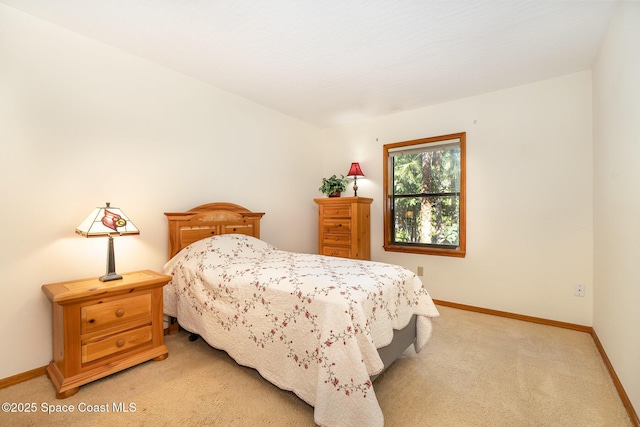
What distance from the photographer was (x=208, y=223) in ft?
9.61

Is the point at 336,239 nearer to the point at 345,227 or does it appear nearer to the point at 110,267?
the point at 345,227

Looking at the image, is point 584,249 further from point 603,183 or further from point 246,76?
point 246,76

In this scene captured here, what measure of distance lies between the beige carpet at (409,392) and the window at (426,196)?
1474mm

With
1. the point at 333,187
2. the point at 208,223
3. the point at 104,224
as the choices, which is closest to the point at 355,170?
the point at 333,187

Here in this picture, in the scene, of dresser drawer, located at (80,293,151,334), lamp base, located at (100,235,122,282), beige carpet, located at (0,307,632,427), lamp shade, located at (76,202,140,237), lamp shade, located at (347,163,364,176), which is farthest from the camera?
lamp shade, located at (347,163,364,176)

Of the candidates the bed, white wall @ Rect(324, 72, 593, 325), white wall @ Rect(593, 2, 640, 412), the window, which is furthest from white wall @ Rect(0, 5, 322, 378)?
white wall @ Rect(593, 2, 640, 412)

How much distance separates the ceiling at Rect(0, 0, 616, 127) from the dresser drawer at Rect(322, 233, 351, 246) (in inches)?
71.9

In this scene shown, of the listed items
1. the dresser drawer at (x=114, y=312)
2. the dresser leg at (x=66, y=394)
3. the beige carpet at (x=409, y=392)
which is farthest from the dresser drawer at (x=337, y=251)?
the dresser leg at (x=66, y=394)

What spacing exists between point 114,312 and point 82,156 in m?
1.24

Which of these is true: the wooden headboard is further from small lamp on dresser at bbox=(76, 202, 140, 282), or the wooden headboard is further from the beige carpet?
the beige carpet

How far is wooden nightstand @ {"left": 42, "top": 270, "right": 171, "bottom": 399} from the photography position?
5.84 feet

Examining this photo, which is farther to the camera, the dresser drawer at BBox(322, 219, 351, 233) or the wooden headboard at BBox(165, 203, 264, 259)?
the dresser drawer at BBox(322, 219, 351, 233)

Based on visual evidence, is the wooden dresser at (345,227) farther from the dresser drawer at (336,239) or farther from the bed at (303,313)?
the bed at (303,313)

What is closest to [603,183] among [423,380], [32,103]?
[423,380]
